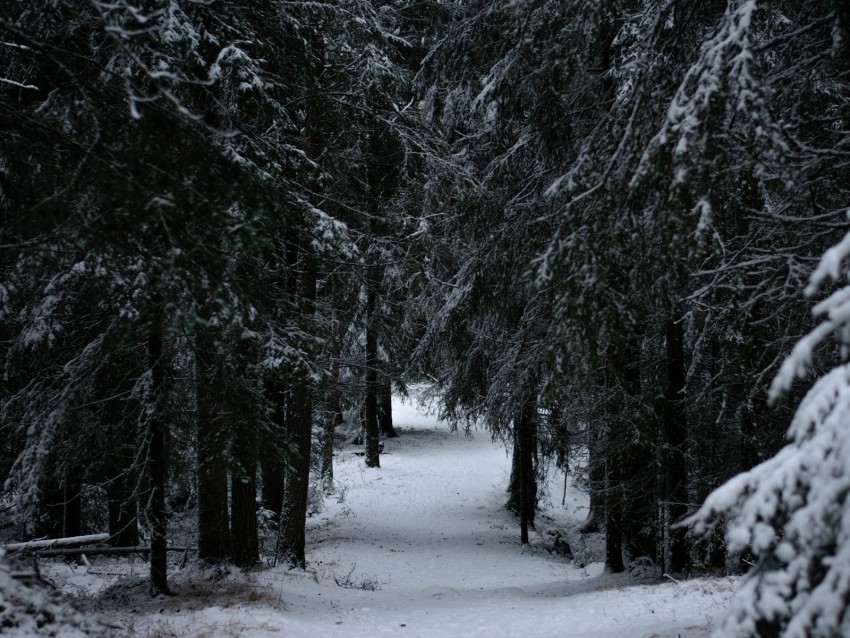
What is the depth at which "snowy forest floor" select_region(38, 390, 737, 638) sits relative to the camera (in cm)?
630

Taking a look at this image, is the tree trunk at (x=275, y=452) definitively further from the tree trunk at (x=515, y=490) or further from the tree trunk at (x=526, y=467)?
the tree trunk at (x=515, y=490)

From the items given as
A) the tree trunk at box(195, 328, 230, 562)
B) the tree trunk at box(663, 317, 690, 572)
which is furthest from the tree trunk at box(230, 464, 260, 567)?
the tree trunk at box(663, 317, 690, 572)

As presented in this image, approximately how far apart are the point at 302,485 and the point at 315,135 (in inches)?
231

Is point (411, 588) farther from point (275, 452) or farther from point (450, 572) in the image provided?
point (275, 452)

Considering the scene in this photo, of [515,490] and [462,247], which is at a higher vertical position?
[462,247]

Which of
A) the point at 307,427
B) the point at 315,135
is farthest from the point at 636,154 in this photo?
the point at 307,427

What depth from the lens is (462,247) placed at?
11086mm

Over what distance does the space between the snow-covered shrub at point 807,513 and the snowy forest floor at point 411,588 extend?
4131mm

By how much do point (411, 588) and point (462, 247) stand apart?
21.4 ft

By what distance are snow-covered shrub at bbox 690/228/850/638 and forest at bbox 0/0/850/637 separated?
0.01 meters

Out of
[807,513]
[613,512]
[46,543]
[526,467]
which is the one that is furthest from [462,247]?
[807,513]

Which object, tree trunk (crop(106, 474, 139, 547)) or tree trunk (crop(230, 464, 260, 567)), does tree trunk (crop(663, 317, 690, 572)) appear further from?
tree trunk (crop(106, 474, 139, 547))

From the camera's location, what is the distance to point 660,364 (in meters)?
10.1

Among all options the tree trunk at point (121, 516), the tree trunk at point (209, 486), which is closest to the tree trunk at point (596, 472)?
the tree trunk at point (209, 486)
